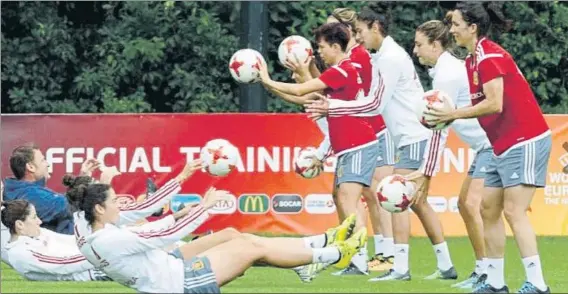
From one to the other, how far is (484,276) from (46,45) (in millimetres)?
13941

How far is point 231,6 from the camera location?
80.6 ft

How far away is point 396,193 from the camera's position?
12.2 metres

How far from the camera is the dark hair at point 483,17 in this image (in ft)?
37.7

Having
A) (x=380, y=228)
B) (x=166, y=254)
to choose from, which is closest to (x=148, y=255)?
(x=166, y=254)

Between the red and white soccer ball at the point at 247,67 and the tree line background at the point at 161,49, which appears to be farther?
the tree line background at the point at 161,49

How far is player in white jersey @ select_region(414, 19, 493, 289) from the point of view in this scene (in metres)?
12.9

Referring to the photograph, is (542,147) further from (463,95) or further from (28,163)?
(28,163)

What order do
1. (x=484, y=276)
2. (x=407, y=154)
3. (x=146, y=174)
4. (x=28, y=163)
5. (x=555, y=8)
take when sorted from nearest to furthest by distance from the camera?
(x=484, y=276) < (x=407, y=154) < (x=28, y=163) < (x=146, y=174) < (x=555, y=8)

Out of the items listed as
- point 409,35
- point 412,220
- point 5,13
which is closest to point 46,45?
point 5,13

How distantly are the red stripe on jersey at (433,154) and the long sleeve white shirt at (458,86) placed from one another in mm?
496

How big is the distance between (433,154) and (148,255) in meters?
2.48

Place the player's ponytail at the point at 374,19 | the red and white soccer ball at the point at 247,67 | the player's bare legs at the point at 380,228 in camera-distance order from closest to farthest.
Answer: the red and white soccer ball at the point at 247,67 < the player's ponytail at the point at 374,19 < the player's bare legs at the point at 380,228

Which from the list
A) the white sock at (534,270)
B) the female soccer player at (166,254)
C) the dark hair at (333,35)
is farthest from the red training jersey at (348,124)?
the white sock at (534,270)

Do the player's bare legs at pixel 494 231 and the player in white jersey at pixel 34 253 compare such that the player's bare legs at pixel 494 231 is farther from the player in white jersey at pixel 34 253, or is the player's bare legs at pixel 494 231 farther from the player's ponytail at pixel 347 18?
the player in white jersey at pixel 34 253
